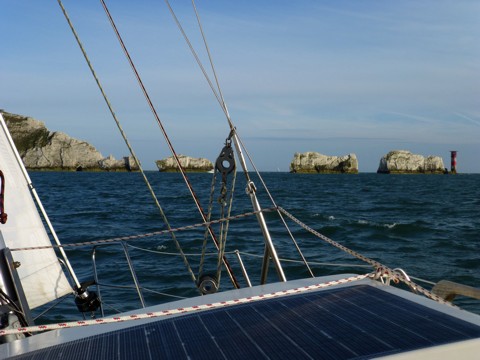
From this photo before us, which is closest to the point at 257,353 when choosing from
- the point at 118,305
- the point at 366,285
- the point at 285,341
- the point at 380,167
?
the point at 285,341

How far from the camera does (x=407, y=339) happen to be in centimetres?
183

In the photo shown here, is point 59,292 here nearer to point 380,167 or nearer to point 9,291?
point 9,291

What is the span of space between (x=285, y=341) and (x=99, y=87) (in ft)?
9.03

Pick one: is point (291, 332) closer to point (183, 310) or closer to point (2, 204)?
point (183, 310)

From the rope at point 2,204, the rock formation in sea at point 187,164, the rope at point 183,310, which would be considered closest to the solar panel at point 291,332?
the rope at point 183,310

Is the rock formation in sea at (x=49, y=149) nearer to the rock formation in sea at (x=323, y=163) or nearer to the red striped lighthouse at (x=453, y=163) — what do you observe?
the rock formation in sea at (x=323, y=163)

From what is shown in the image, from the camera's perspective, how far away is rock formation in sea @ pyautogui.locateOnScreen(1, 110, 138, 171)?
4026 inches

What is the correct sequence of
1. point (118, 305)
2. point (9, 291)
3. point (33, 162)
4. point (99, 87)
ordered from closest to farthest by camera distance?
point (9, 291), point (99, 87), point (118, 305), point (33, 162)

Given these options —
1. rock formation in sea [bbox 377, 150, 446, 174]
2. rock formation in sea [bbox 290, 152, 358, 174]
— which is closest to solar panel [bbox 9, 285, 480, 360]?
rock formation in sea [bbox 290, 152, 358, 174]

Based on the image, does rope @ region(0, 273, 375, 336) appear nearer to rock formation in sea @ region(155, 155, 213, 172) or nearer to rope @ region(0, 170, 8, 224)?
rope @ region(0, 170, 8, 224)

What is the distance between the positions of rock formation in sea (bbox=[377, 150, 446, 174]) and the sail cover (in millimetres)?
111439

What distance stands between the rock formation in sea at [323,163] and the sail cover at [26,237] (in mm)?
108707

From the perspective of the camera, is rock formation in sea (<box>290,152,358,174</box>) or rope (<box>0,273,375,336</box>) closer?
rope (<box>0,273,375,336</box>)

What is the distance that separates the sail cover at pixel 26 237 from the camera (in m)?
3.60
